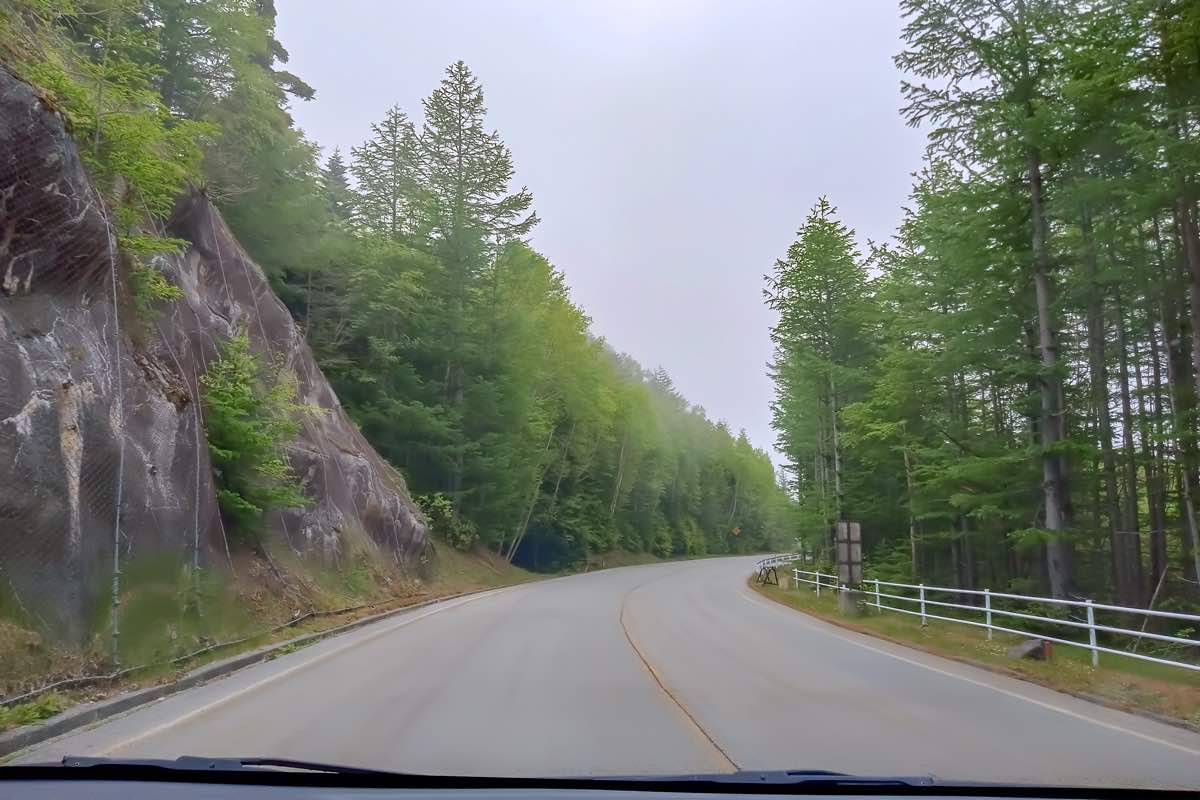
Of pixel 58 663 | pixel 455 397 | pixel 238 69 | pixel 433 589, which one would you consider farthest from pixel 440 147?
pixel 58 663

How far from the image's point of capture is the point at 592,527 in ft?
192

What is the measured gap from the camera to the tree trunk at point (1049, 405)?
17.3 meters

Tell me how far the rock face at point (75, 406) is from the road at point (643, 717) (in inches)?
98.8

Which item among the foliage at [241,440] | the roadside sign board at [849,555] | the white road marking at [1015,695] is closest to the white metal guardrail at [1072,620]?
the roadside sign board at [849,555]

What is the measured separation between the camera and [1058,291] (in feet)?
64.1

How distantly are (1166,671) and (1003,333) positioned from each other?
9949mm

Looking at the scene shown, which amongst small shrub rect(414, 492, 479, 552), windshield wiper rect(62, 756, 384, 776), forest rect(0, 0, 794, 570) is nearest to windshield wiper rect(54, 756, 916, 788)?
windshield wiper rect(62, 756, 384, 776)

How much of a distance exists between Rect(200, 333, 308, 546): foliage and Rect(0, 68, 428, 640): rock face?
19.6 inches

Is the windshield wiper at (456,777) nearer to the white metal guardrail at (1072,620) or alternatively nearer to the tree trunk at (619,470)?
the white metal guardrail at (1072,620)

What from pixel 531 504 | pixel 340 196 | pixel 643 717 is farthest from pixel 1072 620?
pixel 340 196

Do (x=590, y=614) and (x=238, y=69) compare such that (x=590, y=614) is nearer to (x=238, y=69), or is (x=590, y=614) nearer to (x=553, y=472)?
(x=238, y=69)

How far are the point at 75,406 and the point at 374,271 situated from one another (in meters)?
21.8

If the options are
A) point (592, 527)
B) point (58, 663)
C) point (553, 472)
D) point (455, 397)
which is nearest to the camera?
point (58, 663)

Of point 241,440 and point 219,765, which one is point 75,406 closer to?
point 241,440
